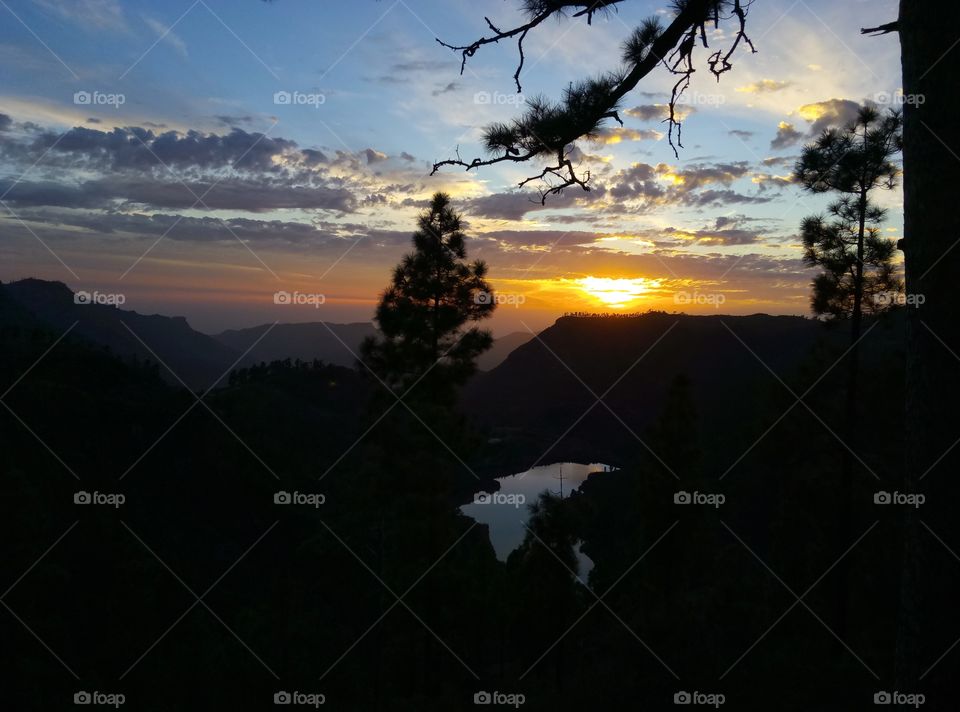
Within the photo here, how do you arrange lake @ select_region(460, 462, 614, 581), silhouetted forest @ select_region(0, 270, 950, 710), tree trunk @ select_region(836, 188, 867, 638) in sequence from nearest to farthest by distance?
silhouetted forest @ select_region(0, 270, 950, 710) → tree trunk @ select_region(836, 188, 867, 638) → lake @ select_region(460, 462, 614, 581)

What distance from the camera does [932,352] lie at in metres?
3.05

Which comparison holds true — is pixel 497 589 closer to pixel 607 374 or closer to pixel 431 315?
pixel 431 315

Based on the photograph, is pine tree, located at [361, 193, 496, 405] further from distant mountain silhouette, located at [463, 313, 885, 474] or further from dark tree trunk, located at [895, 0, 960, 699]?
distant mountain silhouette, located at [463, 313, 885, 474]

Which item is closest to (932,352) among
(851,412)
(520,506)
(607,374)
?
(851,412)

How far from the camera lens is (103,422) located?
56.8m

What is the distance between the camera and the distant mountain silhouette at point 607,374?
347 ft

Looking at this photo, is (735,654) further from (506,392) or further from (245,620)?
(506,392)

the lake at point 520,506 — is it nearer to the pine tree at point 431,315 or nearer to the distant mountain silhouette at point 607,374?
the distant mountain silhouette at point 607,374

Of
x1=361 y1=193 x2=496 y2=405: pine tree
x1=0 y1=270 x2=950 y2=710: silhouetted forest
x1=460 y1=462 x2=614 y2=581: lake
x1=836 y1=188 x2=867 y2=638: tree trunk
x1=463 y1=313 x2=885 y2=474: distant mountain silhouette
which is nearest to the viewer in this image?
x1=0 y1=270 x2=950 y2=710: silhouetted forest

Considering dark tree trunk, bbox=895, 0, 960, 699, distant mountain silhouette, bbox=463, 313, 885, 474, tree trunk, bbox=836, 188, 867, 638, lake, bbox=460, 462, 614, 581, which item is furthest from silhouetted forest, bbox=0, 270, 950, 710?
distant mountain silhouette, bbox=463, 313, 885, 474

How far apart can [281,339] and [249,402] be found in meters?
82.7

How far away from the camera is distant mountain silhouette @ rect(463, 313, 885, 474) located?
10575 centimetres

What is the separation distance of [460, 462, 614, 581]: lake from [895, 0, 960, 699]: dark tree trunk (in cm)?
4104

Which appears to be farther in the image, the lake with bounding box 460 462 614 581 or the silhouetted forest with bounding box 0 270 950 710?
the lake with bounding box 460 462 614 581
